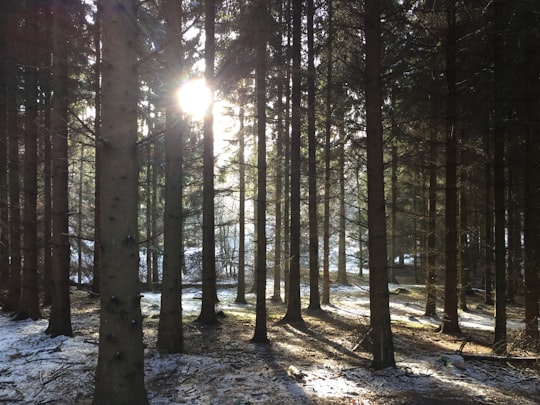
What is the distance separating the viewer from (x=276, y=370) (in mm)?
6711

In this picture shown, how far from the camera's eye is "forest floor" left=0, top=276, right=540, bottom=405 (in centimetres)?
529

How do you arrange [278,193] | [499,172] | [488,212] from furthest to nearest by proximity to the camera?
1. [278,193]
2. [488,212]
3. [499,172]

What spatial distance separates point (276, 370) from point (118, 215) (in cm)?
421

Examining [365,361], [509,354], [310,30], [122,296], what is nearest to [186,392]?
[122,296]

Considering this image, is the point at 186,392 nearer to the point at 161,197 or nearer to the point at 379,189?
the point at 379,189

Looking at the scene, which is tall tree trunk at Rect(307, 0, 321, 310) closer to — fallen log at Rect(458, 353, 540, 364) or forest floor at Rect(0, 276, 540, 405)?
forest floor at Rect(0, 276, 540, 405)

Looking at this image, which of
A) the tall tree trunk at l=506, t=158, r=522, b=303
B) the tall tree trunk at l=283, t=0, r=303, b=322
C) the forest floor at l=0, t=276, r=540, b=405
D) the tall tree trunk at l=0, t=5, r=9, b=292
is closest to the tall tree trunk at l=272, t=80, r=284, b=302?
the tall tree trunk at l=283, t=0, r=303, b=322

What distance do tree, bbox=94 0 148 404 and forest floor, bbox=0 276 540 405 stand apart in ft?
4.44

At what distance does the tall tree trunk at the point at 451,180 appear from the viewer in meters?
9.73

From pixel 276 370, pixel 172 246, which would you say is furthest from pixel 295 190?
pixel 276 370

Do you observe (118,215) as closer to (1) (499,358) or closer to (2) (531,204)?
(1) (499,358)

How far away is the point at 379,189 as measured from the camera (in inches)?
266

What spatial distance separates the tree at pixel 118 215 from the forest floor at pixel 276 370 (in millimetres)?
1355

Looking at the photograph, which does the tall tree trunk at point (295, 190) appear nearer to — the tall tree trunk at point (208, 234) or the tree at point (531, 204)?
the tall tree trunk at point (208, 234)
